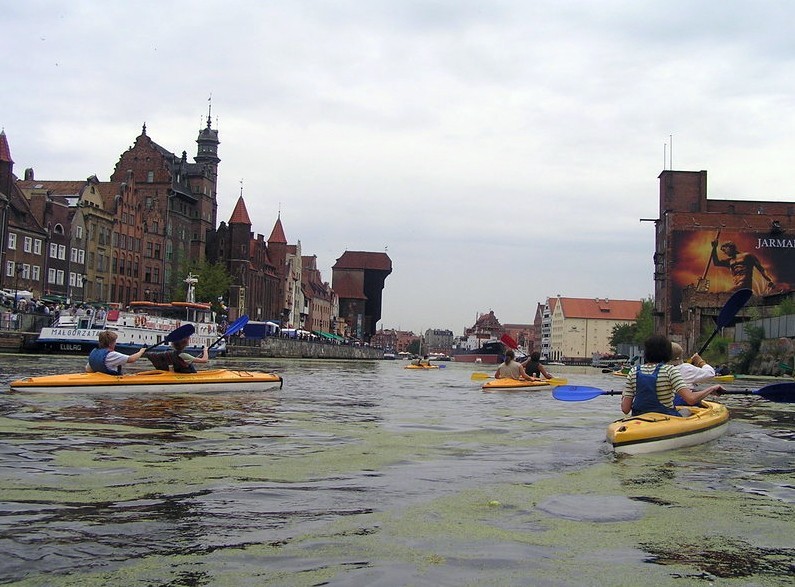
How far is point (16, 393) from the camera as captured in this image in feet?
56.0

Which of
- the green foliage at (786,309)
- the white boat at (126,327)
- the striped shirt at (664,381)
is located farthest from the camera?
the green foliage at (786,309)

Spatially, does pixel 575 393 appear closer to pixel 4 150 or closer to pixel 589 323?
pixel 4 150

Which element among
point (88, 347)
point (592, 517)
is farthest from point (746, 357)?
point (592, 517)

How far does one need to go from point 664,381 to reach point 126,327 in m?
46.3

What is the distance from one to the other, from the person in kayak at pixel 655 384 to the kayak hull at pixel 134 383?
10.4m

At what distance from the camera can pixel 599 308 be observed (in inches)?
7175

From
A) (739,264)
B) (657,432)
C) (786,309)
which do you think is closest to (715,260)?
(739,264)

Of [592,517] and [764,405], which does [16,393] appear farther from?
[764,405]

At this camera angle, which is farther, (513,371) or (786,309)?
(786,309)

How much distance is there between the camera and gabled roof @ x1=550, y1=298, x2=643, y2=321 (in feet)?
591

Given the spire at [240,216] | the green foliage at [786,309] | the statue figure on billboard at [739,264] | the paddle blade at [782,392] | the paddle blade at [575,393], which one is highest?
the spire at [240,216]

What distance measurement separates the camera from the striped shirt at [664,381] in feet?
34.9

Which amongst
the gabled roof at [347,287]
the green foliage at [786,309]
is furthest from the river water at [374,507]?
the gabled roof at [347,287]

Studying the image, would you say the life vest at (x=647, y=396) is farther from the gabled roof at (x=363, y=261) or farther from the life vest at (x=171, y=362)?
the gabled roof at (x=363, y=261)
